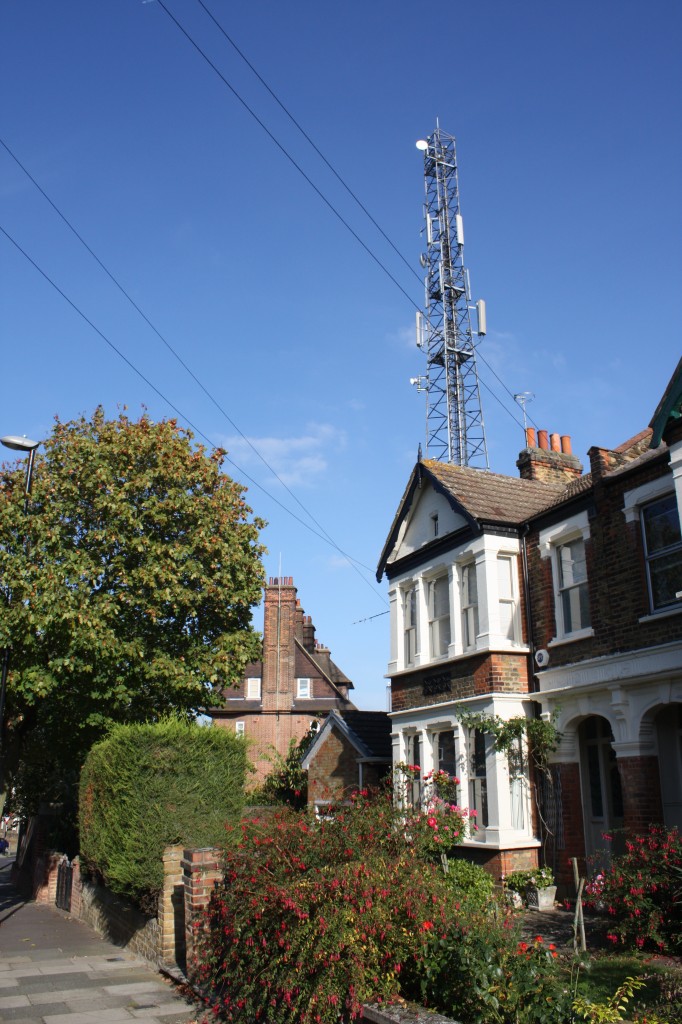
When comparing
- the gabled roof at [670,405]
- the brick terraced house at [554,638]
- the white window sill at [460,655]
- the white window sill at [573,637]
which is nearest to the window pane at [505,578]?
the brick terraced house at [554,638]

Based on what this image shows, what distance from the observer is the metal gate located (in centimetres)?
2048

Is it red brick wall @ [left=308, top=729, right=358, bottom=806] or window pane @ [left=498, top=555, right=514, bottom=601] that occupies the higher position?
window pane @ [left=498, top=555, right=514, bottom=601]

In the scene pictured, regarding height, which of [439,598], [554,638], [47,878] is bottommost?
[47,878]

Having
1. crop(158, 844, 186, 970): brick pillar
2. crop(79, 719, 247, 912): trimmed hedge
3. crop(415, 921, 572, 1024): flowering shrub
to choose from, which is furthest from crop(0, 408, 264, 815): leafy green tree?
crop(415, 921, 572, 1024): flowering shrub

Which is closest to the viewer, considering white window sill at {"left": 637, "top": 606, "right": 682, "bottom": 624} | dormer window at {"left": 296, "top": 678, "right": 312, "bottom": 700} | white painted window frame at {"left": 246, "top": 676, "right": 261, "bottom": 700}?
white window sill at {"left": 637, "top": 606, "right": 682, "bottom": 624}

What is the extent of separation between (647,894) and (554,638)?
20.5 ft

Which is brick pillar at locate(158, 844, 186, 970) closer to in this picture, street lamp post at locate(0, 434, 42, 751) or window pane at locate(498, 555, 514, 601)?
street lamp post at locate(0, 434, 42, 751)

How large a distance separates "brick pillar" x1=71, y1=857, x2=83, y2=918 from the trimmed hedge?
21.8ft

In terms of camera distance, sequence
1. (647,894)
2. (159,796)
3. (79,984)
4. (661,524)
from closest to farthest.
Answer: (647,894) → (79,984) → (159,796) → (661,524)

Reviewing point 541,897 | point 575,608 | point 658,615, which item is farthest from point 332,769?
point 658,615

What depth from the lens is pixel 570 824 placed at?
1508 cm

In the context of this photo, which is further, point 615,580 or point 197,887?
point 615,580

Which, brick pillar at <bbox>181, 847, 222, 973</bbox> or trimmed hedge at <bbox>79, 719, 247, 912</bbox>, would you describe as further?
trimmed hedge at <bbox>79, 719, 247, 912</bbox>

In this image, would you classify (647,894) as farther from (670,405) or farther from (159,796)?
(159,796)
